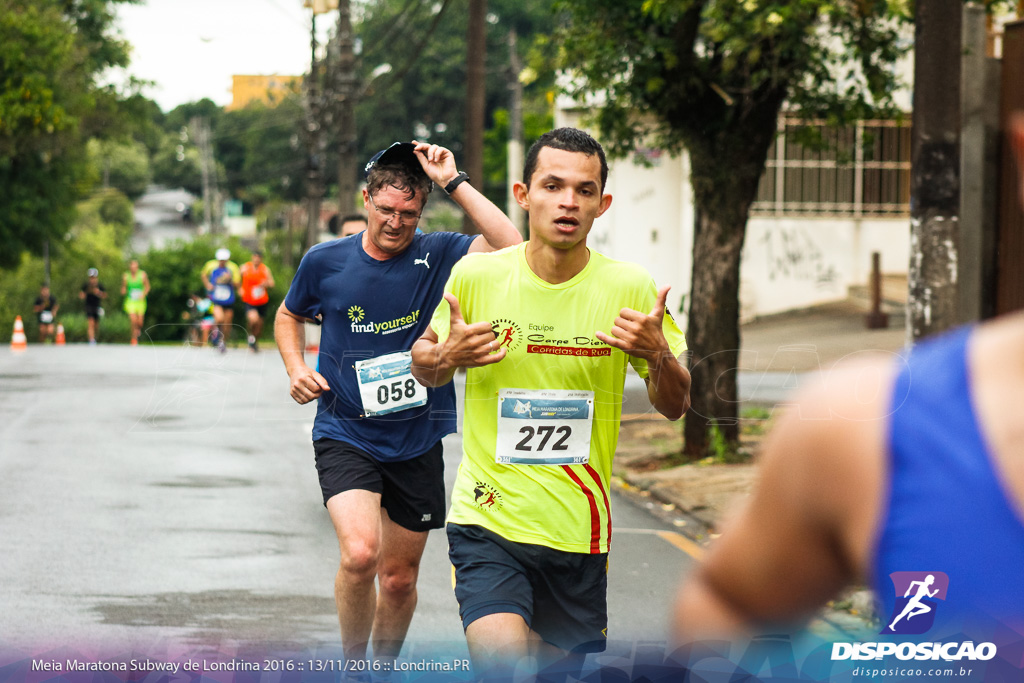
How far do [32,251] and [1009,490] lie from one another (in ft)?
120

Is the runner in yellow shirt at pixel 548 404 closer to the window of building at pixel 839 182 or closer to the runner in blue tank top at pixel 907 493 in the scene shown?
the runner in blue tank top at pixel 907 493

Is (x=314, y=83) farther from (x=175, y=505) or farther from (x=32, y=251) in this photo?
(x=175, y=505)

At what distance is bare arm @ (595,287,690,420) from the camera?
349 cm

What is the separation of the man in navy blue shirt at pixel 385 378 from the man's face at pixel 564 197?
992 millimetres

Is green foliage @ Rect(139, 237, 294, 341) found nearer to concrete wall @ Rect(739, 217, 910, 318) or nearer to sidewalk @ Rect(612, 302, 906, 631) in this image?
concrete wall @ Rect(739, 217, 910, 318)

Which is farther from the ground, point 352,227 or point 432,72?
point 432,72

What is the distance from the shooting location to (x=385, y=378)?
498cm

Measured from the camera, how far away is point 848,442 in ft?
3.89

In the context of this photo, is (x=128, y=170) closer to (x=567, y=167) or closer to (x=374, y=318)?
(x=374, y=318)

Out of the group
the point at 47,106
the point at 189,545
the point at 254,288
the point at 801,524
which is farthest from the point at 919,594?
the point at 47,106

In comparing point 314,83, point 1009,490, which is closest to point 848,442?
point 1009,490

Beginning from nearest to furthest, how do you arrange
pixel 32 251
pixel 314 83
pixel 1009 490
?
pixel 1009 490 < pixel 314 83 < pixel 32 251

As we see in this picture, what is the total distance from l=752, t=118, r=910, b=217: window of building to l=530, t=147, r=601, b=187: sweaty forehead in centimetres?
2401

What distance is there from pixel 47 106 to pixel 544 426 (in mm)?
25366
